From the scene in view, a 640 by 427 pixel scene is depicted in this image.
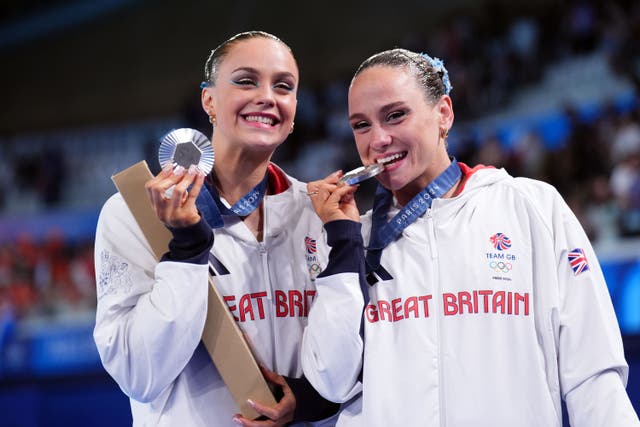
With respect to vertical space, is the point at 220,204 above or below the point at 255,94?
below

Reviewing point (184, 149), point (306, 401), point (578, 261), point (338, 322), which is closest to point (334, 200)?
point (338, 322)

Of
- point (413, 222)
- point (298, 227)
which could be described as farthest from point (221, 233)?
point (413, 222)

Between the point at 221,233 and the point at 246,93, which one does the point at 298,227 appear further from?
the point at 246,93

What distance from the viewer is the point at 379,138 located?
242 cm

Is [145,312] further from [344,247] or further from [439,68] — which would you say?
[439,68]

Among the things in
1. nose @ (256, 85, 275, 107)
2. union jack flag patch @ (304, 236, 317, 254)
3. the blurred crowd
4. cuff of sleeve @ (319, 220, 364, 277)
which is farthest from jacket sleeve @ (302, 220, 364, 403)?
the blurred crowd

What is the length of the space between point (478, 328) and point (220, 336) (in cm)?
77

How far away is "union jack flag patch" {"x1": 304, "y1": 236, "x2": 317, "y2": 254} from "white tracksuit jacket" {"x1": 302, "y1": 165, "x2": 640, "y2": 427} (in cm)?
26

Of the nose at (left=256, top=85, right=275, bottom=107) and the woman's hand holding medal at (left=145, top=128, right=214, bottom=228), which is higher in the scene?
the nose at (left=256, top=85, right=275, bottom=107)

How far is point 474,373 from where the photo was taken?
219 cm

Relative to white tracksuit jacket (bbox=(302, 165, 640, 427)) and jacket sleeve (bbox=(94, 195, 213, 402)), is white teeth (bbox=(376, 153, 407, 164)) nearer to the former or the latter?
white tracksuit jacket (bbox=(302, 165, 640, 427))

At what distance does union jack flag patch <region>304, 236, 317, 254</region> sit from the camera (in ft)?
8.45

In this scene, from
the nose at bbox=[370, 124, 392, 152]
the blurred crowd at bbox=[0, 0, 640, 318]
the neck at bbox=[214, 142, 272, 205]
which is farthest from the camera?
the blurred crowd at bbox=[0, 0, 640, 318]

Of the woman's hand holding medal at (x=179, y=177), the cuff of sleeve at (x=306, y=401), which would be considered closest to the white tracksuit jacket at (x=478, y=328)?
the cuff of sleeve at (x=306, y=401)
